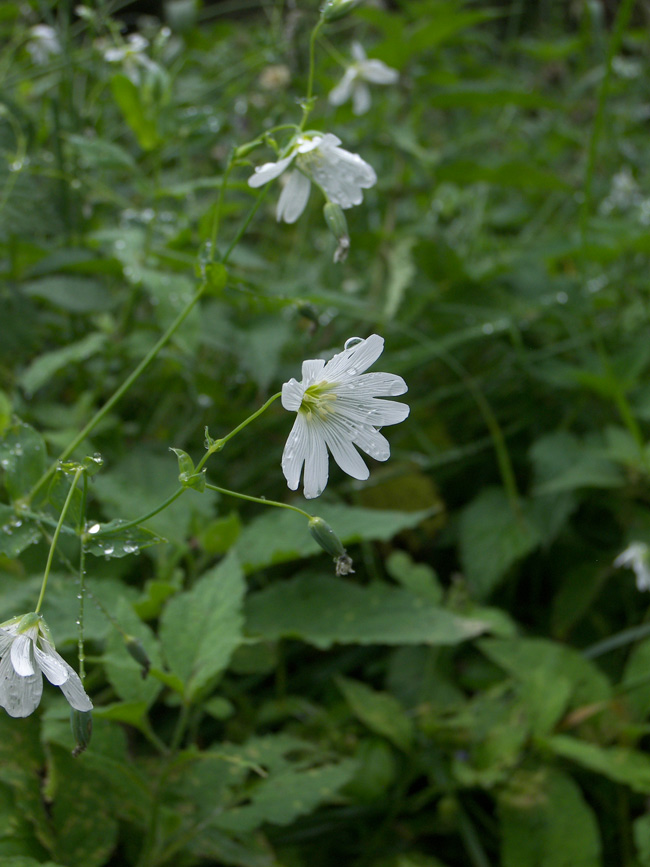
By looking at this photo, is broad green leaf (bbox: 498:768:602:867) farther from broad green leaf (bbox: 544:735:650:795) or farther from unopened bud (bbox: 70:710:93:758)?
unopened bud (bbox: 70:710:93:758)

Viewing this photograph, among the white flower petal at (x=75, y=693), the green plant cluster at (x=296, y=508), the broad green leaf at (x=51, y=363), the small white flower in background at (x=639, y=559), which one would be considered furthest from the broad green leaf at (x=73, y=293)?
the small white flower in background at (x=639, y=559)

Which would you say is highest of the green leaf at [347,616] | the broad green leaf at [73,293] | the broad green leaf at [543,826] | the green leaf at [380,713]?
the broad green leaf at [73,293]

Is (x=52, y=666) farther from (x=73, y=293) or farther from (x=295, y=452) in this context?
(x=73, y=293)

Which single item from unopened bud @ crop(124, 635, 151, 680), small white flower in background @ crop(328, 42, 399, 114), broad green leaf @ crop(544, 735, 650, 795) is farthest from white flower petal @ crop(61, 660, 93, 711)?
small white flower in background @ crop(328, 42, 399, 114)

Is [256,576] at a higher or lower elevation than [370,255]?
lower

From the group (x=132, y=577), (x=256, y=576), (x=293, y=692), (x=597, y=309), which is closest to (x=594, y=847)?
(x=293, y=692)

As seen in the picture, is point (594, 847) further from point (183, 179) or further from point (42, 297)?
point (183, 179)

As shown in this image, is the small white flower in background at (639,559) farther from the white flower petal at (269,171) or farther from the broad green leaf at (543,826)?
the white flower petal at (269,171)
